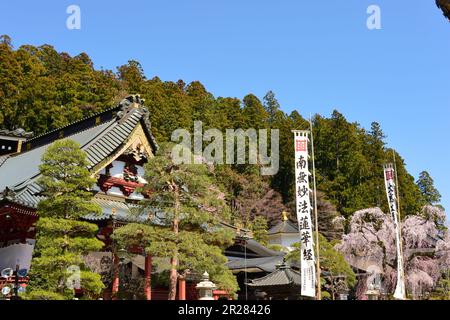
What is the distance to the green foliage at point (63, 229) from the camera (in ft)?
39.1

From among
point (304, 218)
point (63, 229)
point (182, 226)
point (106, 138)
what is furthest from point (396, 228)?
point (63, 229)

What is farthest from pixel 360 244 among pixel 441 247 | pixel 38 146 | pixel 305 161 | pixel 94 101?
pixel 94 101

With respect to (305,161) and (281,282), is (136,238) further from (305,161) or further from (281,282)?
(281,282)

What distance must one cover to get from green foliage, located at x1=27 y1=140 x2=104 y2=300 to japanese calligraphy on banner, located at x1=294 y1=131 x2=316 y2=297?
6585mm

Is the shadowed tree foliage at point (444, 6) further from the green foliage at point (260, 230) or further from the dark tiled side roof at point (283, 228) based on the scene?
the dark tiled side roof at point (283, 228)

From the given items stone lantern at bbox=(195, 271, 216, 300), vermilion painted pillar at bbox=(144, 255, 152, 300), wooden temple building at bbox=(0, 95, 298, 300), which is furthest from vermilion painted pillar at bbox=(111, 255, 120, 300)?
stone lantern at bbox=(195, 271, 216, 300)

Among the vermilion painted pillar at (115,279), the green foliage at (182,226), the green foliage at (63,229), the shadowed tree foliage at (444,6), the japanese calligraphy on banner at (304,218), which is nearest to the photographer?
the shadowed tree foliage at (444,6)

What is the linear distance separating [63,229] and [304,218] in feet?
25.8

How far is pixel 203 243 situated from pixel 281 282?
24.7 feet

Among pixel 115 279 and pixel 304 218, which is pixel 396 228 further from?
pixel 115 279

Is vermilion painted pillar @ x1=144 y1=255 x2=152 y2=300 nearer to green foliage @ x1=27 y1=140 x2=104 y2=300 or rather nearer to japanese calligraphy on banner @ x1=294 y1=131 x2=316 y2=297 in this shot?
green foliage @ x1=27 y1=140 x2=104 y2=300

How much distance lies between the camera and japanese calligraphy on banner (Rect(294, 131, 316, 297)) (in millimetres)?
15050

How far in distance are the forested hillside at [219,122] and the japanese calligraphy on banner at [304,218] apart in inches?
1047

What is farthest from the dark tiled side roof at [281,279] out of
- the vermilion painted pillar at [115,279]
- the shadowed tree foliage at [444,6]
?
the shadowed tree foliage at [444,6]
